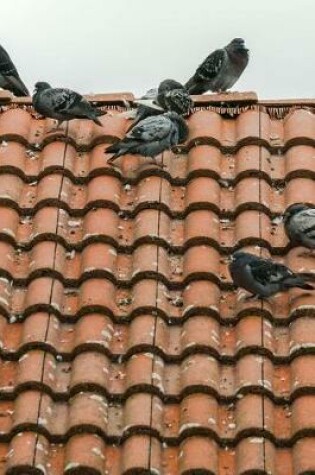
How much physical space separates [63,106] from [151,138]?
65 cm

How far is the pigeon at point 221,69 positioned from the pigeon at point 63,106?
2585 millimetres

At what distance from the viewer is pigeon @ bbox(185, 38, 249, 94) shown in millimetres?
11570

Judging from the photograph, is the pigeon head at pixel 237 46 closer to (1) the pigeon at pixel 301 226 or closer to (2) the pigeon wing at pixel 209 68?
(2) the pigeon wing at pixel 209 68

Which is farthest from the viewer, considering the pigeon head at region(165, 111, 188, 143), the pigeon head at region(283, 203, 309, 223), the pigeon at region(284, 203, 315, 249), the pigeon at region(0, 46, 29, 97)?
the pigeon at region(0, 46, 29, 97)

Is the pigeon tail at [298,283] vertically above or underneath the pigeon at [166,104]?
underneath

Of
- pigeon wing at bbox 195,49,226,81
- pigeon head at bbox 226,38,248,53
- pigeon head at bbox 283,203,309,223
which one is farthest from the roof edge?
pigeon head at bbox 226,38,248,53

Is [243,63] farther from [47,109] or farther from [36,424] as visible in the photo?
[36,424]

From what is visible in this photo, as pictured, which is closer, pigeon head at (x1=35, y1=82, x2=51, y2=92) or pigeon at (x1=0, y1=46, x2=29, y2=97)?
pigeon head at (x1=35, y1=82, x2=51, y2=92)

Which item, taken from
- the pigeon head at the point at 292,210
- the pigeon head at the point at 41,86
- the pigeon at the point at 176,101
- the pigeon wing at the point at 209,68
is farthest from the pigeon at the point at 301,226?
the pigeon wing at the point at 209,68

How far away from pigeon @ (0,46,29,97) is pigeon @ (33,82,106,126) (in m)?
1.94

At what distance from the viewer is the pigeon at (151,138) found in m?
8.28

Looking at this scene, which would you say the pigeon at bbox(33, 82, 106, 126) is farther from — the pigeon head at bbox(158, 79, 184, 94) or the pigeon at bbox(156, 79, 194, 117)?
the pigeon head at bbox(158, 79, 184, 94)

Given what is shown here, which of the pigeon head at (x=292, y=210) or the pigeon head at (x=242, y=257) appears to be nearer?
the pigeon head at (x=242, y=257)

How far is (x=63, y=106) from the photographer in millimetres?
8609
